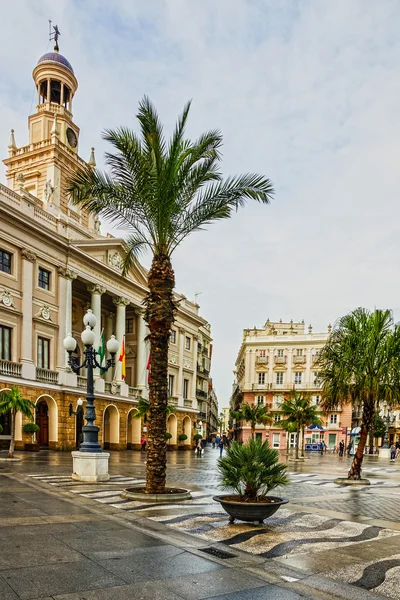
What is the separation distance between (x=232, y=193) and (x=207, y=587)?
33.5 ft

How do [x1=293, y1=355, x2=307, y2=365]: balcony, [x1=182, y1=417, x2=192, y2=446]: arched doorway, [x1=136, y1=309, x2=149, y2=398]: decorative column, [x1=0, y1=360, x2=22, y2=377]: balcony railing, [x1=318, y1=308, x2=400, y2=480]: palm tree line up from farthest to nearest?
1. [x1=293, y1=355, x2=307, y2=365]: balcony
2. [x1=182, y1=417, x2=192, y2=446]: arched doorway
3. [x1=136, y1=309, x2=149, y2=398]: decorative column
4. [x1=0, y1=360, x2=22, y2=377]: balcony railing
5. [x1=318, y1=308, x2=400, y2=480]: palm tree

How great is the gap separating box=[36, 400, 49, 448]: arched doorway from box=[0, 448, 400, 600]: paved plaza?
2456 centimetres

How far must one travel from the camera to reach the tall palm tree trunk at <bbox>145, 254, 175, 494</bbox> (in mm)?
12891

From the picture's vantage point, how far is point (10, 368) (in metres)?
31.5

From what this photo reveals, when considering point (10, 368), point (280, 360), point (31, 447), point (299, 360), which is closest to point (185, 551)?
point (10, 368)

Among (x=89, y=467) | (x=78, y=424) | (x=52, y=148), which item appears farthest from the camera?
(x=52, y=148)

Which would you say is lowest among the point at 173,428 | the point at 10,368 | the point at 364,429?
the point at 173,428

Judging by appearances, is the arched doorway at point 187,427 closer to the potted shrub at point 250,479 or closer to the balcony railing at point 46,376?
the balcony railing at point 46,376

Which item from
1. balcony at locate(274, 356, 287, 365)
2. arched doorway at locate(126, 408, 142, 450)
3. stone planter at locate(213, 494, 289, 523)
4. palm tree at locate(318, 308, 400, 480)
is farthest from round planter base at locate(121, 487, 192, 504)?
balcony at locate(274, 356, 287, 365)

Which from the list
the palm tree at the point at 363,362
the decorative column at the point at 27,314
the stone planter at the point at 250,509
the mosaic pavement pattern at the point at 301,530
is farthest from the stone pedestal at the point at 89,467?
the decorative column at the point at 27,314

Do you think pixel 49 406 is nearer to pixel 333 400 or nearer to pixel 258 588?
pixel 333 400

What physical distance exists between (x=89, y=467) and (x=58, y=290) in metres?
23.0

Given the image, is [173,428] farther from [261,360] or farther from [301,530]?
[301,530]

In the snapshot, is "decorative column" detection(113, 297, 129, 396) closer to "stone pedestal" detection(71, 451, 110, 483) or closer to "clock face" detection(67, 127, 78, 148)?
"clock face" detection(67, 127, 78, 148)
